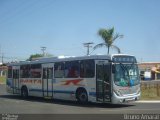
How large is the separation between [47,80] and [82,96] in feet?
13.5

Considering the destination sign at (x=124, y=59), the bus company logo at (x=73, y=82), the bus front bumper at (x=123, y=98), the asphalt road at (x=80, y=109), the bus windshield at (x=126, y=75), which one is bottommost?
the asphalt road at (x=80, y=109)

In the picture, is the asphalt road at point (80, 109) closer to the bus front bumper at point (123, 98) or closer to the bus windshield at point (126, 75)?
the bus front bumper at point (123, 98)

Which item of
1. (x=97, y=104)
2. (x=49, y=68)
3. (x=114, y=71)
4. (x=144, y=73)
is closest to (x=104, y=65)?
(x=114, y=71)

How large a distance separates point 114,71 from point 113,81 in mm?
574

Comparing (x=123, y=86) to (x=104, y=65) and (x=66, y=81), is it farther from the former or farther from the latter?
(x=66, y=81)

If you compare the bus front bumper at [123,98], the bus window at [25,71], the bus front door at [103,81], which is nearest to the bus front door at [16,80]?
the bus window at [25,71]

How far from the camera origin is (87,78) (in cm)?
2202

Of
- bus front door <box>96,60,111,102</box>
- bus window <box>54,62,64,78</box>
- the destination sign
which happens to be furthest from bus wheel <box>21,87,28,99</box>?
Result: the destination sign

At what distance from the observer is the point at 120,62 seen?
21141 millimetres

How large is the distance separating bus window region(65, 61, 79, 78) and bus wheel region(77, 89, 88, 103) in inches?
42.9

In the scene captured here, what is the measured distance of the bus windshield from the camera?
68.2 ft

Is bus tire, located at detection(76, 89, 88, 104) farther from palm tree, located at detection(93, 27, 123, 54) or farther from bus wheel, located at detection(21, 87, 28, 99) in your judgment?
palm tree, located at detection(93, 27, 123, 54)

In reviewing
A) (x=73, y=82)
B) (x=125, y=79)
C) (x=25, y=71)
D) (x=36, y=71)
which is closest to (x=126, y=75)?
(x=125, y=79)

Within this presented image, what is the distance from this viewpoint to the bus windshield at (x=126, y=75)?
20.8 m
